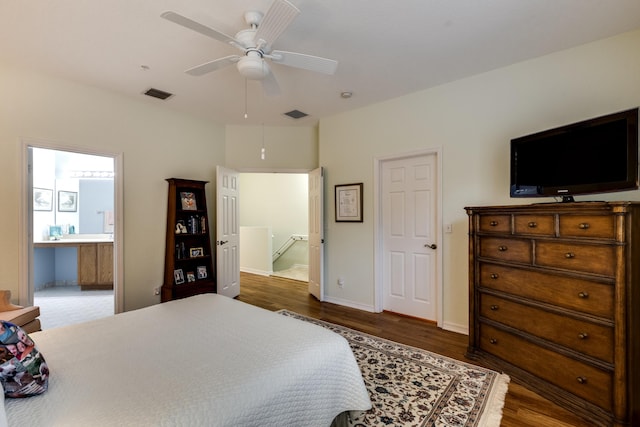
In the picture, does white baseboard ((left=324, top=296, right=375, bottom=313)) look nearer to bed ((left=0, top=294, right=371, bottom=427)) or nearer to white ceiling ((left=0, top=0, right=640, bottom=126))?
bed ((left=0, top=294, right=371, bottom=427))

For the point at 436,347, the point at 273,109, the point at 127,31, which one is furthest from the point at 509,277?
the point at 127,31

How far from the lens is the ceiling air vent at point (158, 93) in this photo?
3410 mm

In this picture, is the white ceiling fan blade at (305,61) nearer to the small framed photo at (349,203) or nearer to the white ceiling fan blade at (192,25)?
the white ceiling fan blade at (192,25)

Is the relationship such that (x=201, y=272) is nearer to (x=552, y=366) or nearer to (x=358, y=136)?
(x=358, y=136)

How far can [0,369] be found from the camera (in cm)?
105

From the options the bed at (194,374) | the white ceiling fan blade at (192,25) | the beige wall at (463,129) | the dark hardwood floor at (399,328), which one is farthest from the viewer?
the beige wall at (463,129)

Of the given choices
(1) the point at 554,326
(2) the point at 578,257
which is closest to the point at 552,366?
(1) the point at 554,326

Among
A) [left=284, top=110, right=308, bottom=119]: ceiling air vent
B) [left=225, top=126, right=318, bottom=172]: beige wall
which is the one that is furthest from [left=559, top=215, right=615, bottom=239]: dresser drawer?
[left=225, top=126, right=318, bottom=172]: beige wall

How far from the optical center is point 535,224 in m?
2.14

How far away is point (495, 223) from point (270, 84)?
222 cm

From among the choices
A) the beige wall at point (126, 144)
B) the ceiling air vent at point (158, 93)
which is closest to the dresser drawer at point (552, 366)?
the beige wall at point (126, 144)

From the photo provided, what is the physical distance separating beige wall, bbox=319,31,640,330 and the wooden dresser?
65 centimetres

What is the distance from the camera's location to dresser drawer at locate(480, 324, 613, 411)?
1776mm

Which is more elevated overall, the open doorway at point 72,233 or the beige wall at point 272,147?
the beige wall at point 272,147
